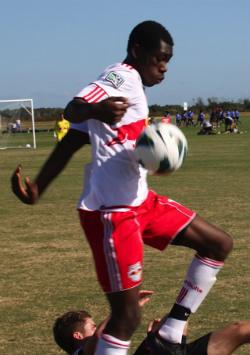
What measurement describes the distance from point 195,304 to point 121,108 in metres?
1.49

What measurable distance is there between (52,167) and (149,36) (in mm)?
1022

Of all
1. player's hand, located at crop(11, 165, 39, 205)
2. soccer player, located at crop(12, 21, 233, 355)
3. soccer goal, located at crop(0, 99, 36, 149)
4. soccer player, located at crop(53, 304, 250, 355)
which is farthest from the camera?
soccer goal, located at crop(0, 99, 36, 149)

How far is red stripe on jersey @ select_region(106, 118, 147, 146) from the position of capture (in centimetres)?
455

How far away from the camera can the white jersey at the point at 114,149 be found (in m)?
4.53

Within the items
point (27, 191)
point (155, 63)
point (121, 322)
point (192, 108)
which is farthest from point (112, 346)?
point (192, 108)

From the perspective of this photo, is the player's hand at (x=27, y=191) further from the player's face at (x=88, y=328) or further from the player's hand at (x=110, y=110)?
the player's face at (x=88, y=328)

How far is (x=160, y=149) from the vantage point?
4.53 meters

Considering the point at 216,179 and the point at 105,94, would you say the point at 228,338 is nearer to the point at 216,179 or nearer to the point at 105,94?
the point at 105,94

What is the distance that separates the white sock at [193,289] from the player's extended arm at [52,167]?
110 cm

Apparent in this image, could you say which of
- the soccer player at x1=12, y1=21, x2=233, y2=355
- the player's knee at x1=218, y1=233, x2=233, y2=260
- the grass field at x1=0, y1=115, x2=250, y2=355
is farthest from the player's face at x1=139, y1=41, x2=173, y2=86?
the grass field at x1=0, y1=115, x2=250, y2=355

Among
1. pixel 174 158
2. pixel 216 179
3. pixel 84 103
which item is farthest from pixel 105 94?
pixel 216 179

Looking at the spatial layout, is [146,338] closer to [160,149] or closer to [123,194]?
[123,194]

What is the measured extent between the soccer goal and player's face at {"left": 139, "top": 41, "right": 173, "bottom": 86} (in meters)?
37.7

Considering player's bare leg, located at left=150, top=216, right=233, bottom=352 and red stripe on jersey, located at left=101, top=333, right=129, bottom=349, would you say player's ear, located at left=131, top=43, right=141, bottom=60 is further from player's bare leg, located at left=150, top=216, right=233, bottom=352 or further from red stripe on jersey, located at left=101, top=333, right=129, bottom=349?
red stripe on jersey, located at left=101, top=333, right=129, bottom=349
